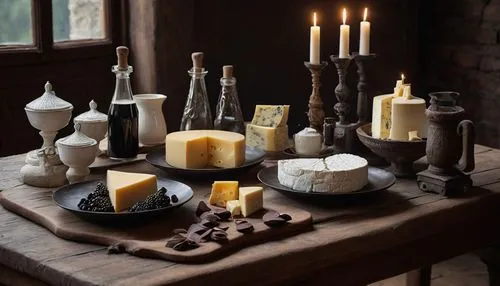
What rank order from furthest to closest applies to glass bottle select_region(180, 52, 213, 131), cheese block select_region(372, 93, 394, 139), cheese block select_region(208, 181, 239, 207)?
glass bottle select_region(180, 52, 213, 131) < cheese block select_region(372, 93, 394, 139) < cheese block select_region(208, 181, 239, 207)

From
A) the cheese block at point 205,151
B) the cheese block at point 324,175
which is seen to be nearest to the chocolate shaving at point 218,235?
the cheese block at point 324,175

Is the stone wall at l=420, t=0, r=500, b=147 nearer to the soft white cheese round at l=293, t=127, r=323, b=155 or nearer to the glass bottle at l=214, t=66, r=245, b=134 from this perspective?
the soft white cheese round at l=293, t=127, r=323, b=155

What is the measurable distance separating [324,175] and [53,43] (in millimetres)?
1336

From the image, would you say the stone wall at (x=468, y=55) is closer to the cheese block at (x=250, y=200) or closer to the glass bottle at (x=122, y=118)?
the glass bottle at (x=122, y=118)

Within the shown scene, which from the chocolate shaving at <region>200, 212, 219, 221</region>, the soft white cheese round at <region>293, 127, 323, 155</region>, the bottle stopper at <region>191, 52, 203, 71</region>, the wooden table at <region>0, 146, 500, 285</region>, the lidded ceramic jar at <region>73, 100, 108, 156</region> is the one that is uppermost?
the bottle stopper at <region>191, 52, 203, 71</region>

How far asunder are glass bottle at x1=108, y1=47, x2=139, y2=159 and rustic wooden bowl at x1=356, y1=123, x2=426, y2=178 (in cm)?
63

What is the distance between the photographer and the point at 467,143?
2178 millimetres

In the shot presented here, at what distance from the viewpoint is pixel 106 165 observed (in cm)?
239

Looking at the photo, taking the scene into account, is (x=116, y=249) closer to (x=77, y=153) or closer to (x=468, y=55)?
(x=77, y=153)

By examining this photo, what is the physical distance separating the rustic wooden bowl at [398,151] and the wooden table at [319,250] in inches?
1.9

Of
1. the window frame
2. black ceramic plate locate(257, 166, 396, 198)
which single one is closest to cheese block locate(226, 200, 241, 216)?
black ceramic plate locate(257, 166, 396, 198)

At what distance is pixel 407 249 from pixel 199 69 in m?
0.81

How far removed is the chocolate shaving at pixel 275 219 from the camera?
188 centimetres

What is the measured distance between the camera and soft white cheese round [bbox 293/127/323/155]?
8.16 ft
